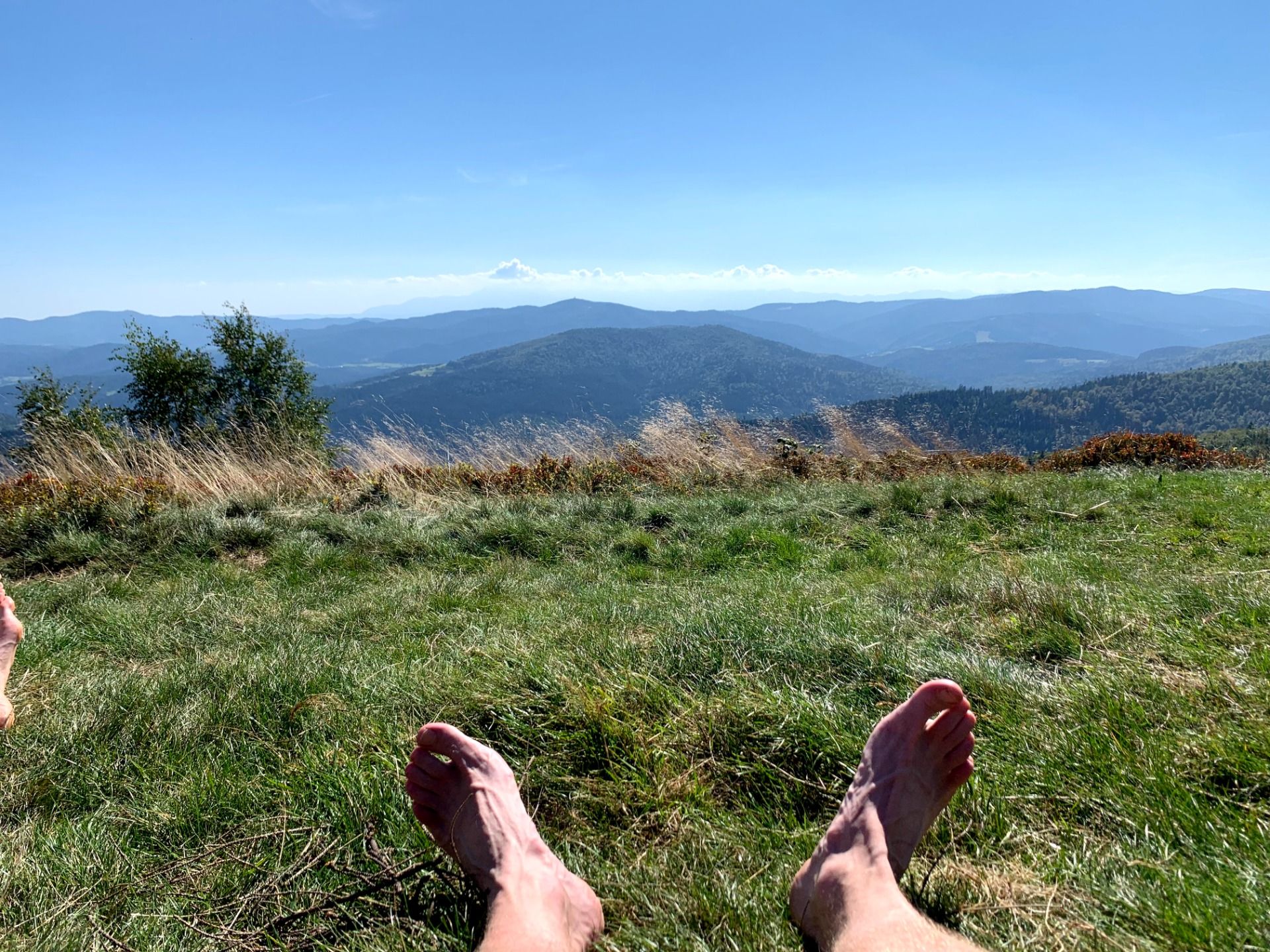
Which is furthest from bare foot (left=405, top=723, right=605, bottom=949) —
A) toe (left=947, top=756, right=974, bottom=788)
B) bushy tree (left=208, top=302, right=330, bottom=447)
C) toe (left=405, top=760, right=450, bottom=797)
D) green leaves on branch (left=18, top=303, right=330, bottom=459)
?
bushy tree (left=208, top=302, right=330, bottom=447)

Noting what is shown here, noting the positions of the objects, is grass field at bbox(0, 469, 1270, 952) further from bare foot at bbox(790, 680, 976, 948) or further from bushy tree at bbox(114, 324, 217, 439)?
bushy tree at bbox(114, 324, 217, 439)

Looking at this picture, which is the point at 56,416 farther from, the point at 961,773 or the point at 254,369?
the point at 961,773

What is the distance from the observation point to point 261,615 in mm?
3582

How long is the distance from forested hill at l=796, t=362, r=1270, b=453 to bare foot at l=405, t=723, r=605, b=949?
8801 centimetres

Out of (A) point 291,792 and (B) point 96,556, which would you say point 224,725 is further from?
(B) point 96,556

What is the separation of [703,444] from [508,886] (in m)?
7.87

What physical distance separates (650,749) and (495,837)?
491 millimetres

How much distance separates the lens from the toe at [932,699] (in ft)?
5.09

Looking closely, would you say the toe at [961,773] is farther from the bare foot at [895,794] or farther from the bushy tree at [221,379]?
the bushy tree at [221,379]

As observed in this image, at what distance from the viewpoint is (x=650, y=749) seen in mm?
1815

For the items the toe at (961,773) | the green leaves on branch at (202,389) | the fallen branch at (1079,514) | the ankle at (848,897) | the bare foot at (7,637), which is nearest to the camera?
the ankle at (848,897)

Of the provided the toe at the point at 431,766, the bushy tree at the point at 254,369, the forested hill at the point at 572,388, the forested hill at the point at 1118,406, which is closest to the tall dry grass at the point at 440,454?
the bushy tree at the point at 254,369

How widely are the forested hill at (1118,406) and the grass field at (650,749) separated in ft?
283

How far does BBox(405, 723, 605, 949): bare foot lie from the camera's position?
132 cm
